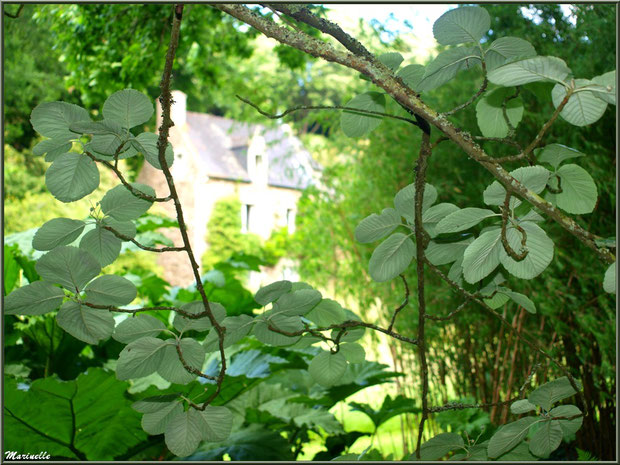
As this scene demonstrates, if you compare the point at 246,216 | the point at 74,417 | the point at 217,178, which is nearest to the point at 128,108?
the point at 74,417

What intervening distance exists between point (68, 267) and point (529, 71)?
0.41 m

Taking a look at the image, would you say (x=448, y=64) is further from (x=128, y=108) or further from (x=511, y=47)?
(x=128, y=108)

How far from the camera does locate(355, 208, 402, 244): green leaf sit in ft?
1.91

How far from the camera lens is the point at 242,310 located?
1991 mm

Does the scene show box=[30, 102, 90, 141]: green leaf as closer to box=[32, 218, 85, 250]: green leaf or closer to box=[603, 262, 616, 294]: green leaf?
box=[32, 218, 85, 250]: green leaf

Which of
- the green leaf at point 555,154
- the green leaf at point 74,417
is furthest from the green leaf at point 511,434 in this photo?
the green leaf at point 74,417

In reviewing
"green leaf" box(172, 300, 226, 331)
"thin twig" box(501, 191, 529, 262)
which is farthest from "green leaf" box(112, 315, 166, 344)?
"thin twig" box(501, 191, 529, 262)

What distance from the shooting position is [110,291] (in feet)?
1.76

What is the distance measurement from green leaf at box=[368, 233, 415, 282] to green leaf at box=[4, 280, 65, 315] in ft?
1.00

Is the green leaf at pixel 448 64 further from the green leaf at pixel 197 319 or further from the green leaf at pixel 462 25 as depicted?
the green leaf at pixel 197 319

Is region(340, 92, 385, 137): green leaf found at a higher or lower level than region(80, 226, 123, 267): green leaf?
higher

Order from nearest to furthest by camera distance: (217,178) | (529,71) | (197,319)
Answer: (529,71) < (197,319) < (217,178)

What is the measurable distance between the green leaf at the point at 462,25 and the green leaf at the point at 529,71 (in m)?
0.11

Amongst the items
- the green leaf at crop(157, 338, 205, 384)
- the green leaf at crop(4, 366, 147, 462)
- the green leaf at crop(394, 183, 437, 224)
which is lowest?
the green leaf at crop(4, 366, 147, 462)
